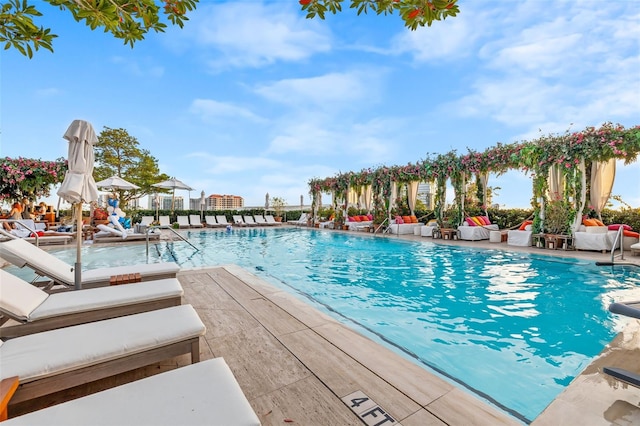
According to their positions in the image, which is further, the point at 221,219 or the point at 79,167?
the point at 221,219

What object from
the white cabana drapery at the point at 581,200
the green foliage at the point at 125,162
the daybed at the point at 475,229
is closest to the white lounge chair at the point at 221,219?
the green foliage at the point at 125,162

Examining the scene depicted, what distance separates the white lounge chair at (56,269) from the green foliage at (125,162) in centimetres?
1774

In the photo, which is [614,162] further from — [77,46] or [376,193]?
[77,46]

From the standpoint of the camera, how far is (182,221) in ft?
52.1

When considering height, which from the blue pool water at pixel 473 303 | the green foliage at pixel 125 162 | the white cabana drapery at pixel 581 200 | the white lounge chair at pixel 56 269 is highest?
the green foliage at pixel 125 162

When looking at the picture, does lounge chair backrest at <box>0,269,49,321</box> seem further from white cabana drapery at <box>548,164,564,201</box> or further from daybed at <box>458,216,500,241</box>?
white cabana drapery at <box>548,164,564,201</box>

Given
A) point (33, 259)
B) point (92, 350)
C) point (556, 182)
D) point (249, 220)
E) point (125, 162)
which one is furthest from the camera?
point (125, 162)

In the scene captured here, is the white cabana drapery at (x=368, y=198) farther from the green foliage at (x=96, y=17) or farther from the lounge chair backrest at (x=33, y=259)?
the green foliage at (x=96, y=17)

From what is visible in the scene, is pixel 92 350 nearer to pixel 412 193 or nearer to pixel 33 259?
pixel 33 259

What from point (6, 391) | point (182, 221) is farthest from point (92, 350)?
point (182, 221)

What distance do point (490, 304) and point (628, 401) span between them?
231 centimetres

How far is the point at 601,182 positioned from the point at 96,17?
36.1 feet

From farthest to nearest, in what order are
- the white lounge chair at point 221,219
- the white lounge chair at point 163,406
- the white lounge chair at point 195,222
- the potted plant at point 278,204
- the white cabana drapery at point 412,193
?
the potted plant at point 278,204 → the white lounge chair at point 221,219 → the white lounge chair at point 195,222 → the white cabana drapery at point 412,193 → the white lounge chair at point 163,406

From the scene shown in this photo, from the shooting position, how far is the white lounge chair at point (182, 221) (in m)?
15.2
